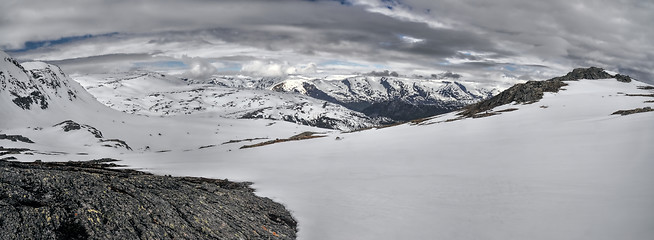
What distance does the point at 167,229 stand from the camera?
11117 mm

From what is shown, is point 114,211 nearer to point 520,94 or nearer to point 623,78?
point 520,94

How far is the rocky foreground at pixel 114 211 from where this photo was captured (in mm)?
8820

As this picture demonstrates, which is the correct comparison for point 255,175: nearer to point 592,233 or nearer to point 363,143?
point 363,143

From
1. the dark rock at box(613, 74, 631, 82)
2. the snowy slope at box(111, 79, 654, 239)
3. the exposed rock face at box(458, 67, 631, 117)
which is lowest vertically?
the snowy slope at box(111, 79, 654, 239)

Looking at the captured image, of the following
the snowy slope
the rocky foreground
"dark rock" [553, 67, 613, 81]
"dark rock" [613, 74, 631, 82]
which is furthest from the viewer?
"dark rock" [553, 67, 613, 81]

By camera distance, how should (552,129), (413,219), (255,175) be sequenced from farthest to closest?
1. (552,129)
2. (255,175)
3. (413,219)

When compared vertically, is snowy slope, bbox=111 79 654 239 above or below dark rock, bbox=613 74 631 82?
below

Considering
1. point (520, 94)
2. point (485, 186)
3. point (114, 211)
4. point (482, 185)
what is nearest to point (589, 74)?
point (520, 94)

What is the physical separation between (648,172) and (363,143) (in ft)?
106

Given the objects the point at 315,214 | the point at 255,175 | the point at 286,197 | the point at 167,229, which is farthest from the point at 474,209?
the point at 255,175

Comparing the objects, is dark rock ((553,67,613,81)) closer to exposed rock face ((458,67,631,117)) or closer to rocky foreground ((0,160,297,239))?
exposed rock face ((458,67,631,117))

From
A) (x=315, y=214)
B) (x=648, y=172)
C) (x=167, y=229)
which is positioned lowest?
(x=315, y=214)

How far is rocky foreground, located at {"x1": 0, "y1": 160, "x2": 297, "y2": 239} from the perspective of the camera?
8.82m

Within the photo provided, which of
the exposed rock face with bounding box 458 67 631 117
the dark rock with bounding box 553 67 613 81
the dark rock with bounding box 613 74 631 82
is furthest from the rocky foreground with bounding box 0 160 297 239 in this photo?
the dark rock with bounding box 553 67 613 81
